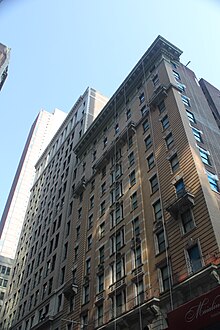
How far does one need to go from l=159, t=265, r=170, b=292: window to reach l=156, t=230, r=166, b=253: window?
1.49 m

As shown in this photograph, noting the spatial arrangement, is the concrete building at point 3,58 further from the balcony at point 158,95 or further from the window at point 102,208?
the window at point 102,208

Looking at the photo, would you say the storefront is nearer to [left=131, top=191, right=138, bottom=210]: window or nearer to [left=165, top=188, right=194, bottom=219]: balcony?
[left=165, top=188, right=194, bottom=219]: balcony

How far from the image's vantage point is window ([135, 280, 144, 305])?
24.6 meters

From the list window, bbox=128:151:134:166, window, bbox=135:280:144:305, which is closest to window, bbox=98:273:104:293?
window, bbox=135:280:144:305

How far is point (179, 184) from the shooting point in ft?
88.7

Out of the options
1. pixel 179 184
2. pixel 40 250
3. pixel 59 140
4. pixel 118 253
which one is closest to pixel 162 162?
pixel 179 184

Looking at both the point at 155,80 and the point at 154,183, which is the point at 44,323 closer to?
the point at 154,183

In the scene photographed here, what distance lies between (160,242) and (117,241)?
663 centimetres

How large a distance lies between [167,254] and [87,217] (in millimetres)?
17754

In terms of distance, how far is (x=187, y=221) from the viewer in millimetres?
24234

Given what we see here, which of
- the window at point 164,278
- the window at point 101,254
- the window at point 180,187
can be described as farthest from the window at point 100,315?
the window at point 180,187

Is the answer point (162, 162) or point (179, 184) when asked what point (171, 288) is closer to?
point (179, 184)

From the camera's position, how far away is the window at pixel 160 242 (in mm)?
25380

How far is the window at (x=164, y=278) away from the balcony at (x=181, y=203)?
3.90 m
